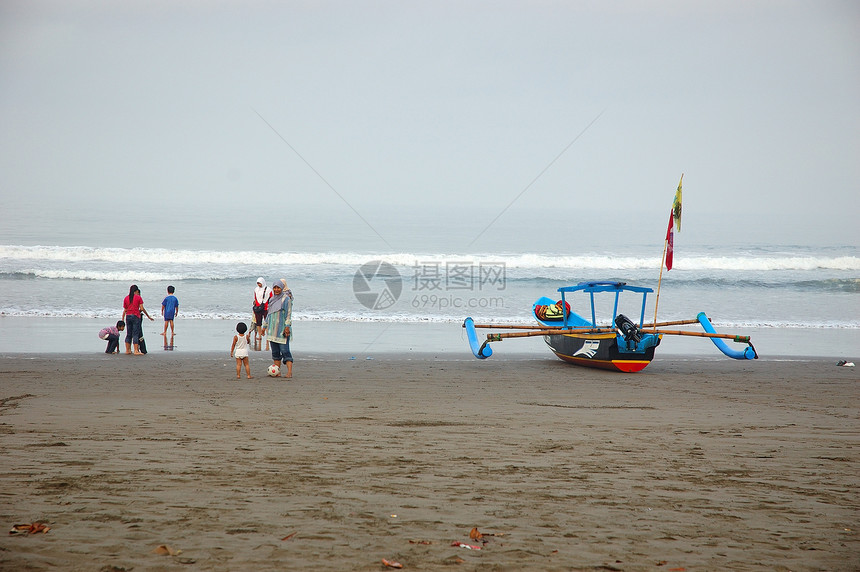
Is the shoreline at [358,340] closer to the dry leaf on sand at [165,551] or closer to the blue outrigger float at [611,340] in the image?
the blue outrigger float at [611,340]

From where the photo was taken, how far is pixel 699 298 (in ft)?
76.8

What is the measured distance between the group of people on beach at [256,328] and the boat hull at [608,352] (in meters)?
4.90

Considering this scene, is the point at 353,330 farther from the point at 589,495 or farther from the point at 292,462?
the point at 589,495

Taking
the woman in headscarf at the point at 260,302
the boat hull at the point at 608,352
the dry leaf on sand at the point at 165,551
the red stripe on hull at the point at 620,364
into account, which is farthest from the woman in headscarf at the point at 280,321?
the dry leaf on sand at the point at 165,551

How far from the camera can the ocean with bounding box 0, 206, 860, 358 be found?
1492 centimetres

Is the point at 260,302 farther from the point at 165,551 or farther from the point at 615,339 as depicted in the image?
the point at 165,551

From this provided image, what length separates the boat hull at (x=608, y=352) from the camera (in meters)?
10.6

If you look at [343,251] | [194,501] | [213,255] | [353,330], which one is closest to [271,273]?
[213,255]

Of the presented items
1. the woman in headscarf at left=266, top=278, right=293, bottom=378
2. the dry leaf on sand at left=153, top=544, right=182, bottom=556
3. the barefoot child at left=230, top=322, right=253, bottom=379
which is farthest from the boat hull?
the dry leaf on sand at left=153, top=544, right=182, bottom=556

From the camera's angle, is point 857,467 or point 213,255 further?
point 213,255

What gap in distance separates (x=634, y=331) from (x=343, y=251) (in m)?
29.1

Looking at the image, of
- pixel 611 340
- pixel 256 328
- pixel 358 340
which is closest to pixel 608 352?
pixel 611 340

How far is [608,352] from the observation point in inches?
424

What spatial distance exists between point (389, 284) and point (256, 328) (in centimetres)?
1421
